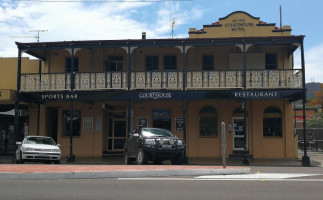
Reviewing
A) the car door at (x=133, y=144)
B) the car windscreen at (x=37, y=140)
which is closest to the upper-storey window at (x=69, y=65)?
the car windscreen at (x=37, y=140)

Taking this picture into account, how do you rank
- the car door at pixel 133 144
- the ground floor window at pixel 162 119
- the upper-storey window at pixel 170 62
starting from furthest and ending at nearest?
the upper-storey window at pixel 170 62, the ground floor window at pixel 162 119, the car door at pixel 133 144

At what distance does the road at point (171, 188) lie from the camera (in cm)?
771

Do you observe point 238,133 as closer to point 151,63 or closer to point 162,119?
point 162,119

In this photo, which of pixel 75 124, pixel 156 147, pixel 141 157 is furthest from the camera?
pixel 75 124

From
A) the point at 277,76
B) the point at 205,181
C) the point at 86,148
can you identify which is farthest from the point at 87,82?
the point at 205,181

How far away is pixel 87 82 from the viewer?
20.0 meters

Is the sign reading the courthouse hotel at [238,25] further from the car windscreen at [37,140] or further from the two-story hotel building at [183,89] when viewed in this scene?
the car windscreen at [37,140]

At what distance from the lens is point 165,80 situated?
64.3 feet

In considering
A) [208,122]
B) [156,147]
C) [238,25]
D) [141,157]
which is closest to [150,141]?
[156,147]

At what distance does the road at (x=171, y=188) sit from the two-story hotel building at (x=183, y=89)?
843 cm

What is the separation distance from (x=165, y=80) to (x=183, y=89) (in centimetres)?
122

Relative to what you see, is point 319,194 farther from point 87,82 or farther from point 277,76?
point 87,82

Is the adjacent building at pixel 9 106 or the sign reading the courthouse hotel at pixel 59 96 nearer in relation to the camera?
the sign reading the courthouse hotel at pixel 59 96

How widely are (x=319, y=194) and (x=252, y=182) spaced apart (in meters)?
1.99
